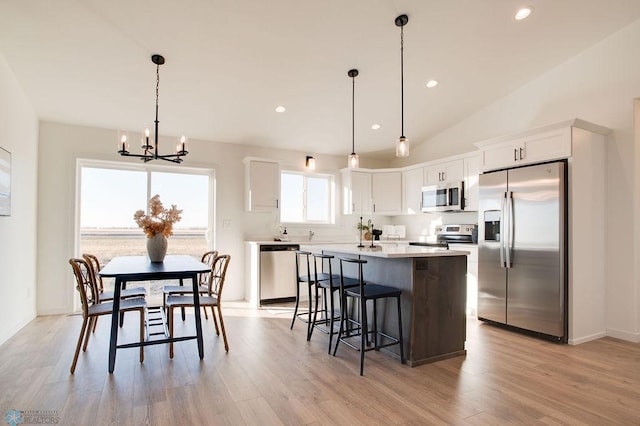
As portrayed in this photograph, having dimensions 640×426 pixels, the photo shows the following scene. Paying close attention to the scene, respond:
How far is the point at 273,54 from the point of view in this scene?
370 centimetres

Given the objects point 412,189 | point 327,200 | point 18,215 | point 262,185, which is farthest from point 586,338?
point 18,215

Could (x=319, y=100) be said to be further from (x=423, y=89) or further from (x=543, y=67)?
(x=543, y=67)

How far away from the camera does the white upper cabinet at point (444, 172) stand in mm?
5215

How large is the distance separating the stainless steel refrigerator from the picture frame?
499 cm

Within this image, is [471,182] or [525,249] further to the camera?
[471,182]

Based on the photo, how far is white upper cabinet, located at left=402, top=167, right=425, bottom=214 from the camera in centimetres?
593

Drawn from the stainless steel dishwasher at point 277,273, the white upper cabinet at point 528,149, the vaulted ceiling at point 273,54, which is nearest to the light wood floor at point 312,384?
the stainless steel dishwasher at point 277,273

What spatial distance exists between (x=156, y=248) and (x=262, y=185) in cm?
228

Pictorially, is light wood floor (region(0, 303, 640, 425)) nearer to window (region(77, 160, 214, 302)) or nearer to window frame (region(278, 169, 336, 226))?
window (region(77, 160, 214, 302))

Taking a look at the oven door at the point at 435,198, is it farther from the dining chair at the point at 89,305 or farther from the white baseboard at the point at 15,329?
Result: the white baseboard at the point at 15,329

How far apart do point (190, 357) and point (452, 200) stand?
399cm

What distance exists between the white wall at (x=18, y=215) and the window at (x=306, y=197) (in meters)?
3.31

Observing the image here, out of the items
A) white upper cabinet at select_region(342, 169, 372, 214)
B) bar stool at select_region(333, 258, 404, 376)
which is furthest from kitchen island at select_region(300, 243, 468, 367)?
white upper cabinet at select_region(342, 169, 372, 214)

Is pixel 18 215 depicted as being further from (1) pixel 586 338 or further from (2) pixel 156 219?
(1) pixel 586 338
